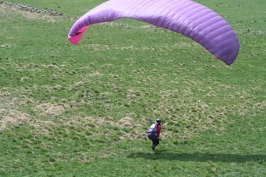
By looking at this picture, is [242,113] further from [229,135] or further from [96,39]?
[96,39]

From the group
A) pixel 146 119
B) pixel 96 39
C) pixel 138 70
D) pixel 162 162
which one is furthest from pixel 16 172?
pixel 96 39

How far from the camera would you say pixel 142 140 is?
21.4 m

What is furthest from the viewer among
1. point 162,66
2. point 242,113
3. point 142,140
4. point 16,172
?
point 162,66

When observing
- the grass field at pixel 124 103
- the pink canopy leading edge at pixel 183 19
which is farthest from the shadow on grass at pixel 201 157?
the pink canopy leading edge at pixel 183 19

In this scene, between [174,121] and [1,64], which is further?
[1,64]

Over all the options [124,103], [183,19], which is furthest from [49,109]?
[183,19]

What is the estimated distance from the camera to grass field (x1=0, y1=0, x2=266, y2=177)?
19.0 m

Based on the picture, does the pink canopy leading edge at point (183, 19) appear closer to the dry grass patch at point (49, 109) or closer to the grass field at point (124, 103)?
the grass field at point (124, 103)

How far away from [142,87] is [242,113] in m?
5.87

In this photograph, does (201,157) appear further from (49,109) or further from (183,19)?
(49,109)

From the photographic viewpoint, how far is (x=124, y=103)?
2561cm

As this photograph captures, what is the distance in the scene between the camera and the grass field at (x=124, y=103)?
62.4 feet

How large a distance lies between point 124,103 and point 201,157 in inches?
276

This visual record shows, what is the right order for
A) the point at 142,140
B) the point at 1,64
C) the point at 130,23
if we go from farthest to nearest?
the point at 130,23, the point at 1,64, the point at 142,140
